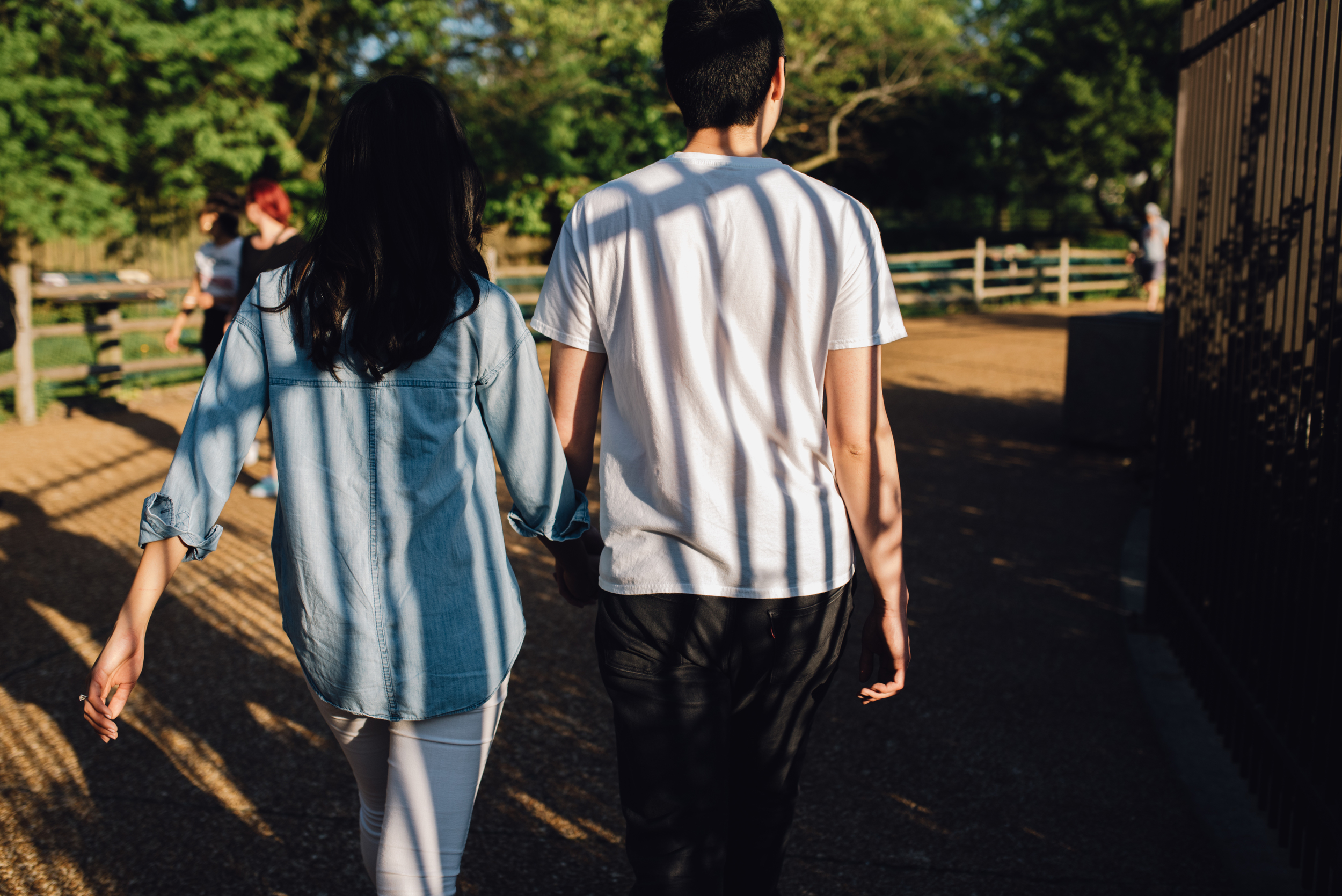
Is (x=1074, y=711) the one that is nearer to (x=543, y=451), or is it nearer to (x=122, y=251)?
(x=543, y=451)

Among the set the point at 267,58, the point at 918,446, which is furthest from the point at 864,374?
the point at 267,58

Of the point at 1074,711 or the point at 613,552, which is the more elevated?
the point at 613,552

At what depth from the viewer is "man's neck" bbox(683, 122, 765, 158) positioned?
1.85 m

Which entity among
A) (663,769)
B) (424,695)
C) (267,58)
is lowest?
(663,769)

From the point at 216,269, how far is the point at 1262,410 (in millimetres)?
5749

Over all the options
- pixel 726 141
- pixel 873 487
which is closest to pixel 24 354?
pixel 726 141

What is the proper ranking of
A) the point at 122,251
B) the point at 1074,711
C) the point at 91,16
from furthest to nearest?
the point at 122,251 → the point at 91,16 → the point at 1074,711

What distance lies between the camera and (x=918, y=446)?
8031 millimetres

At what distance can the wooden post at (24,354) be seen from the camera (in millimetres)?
9055

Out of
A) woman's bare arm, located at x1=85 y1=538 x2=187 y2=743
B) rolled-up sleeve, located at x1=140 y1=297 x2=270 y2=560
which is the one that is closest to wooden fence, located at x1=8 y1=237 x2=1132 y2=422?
rolled-up sleeve, located at x1=140 y1=297 x2=270 y2=560

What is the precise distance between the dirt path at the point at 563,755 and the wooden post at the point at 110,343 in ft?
16.4

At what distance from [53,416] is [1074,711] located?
9.05 metres

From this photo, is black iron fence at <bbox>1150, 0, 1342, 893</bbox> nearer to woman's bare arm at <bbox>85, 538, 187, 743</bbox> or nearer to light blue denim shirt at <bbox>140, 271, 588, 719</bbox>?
light blue denim shirt at <bbox>140, 271, 588, 719</bbox>

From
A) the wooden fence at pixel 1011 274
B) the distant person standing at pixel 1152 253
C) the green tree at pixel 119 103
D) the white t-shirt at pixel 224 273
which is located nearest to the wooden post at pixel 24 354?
the white t-shirt at pixel 224 273
